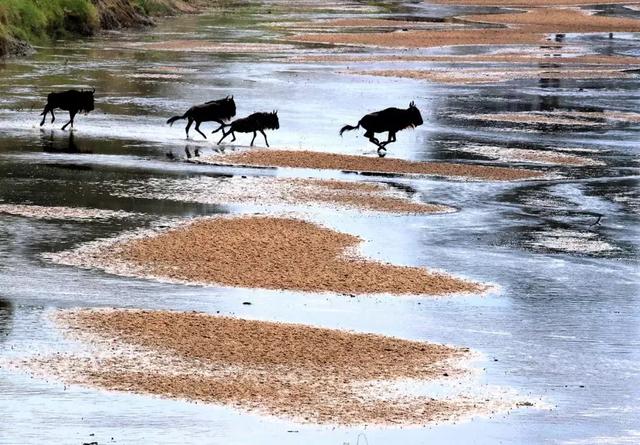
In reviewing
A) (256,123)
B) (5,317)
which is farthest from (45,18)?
(5,317)

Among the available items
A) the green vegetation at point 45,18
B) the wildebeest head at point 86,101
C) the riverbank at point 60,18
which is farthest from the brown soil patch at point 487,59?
the wildebeest head at point 86,101

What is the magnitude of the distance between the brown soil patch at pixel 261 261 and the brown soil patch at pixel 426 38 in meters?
44.0

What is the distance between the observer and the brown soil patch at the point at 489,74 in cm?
4994

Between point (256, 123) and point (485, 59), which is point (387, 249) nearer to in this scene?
point (256, 123)

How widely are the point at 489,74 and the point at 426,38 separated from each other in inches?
709

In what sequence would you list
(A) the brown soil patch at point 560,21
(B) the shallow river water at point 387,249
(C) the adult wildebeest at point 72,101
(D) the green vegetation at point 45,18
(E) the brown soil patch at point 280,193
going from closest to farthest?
(B) the shallow river water at point 387,249
(E) the brown soil patch at point 280,193
(C) the adult wildebeest at point 72,101
(D) the green vegetation at point 45,18
(A) the brown soil patch at point 560,21

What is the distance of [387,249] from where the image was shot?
21.8 m

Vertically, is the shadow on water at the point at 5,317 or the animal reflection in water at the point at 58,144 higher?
the shadow on water at the point at 5,317

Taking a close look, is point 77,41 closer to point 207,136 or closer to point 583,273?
point 207,136

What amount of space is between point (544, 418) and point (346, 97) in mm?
30128

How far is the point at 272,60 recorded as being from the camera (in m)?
55.8

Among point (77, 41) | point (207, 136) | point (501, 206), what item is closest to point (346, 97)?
point (207, 136)

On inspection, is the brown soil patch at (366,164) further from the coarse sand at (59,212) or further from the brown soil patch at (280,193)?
the coarse sand at (59,212)

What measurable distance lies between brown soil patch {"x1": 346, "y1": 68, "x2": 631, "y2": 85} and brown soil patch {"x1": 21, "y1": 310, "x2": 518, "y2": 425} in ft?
109
